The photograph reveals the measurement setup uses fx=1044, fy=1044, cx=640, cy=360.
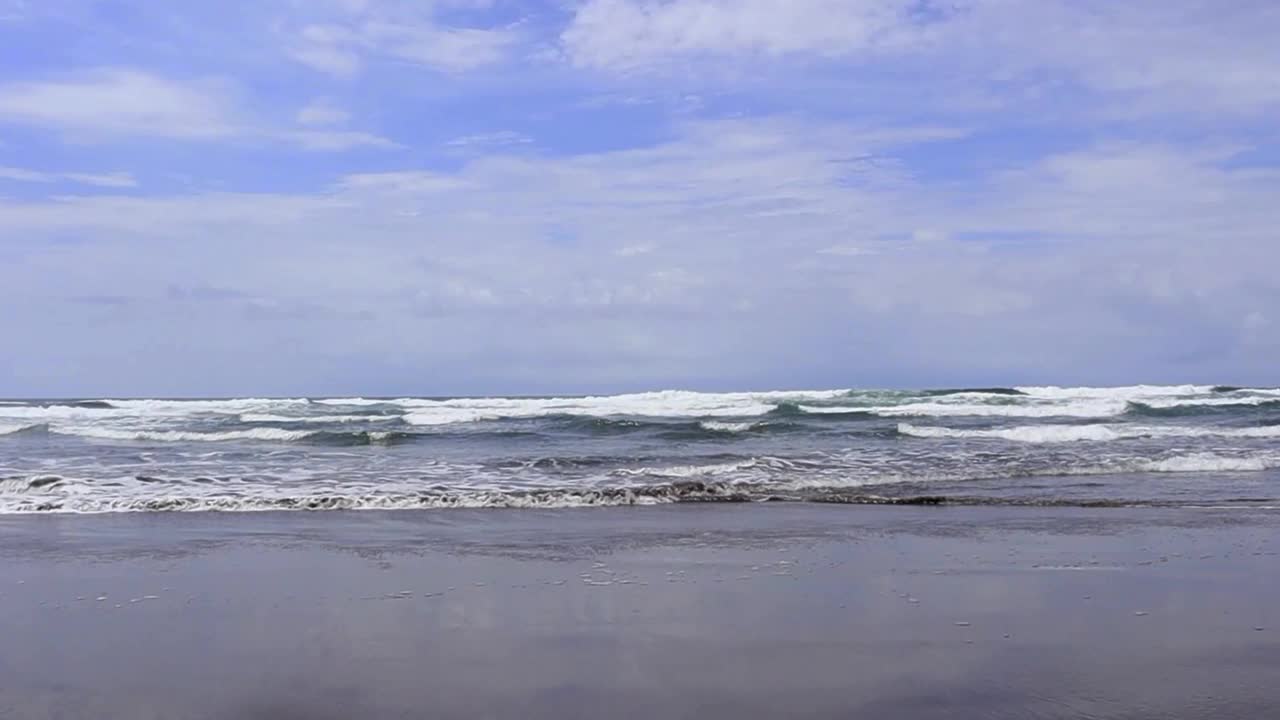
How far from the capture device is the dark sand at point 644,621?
4121mm

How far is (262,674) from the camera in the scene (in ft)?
14.6

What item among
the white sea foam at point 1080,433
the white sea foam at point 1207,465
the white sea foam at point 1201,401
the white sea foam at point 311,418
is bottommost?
the white sea foam at point 1207,465

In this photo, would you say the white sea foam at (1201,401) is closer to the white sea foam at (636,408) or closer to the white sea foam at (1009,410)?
the white sea foam at (1009,410)

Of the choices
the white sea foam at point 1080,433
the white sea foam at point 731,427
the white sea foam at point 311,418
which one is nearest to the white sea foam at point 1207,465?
the white sea foam at point 1080,433

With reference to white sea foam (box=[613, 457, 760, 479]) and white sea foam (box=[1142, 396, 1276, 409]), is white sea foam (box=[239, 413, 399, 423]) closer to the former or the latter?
white sea foam (box=[613, 457, 760, 479])

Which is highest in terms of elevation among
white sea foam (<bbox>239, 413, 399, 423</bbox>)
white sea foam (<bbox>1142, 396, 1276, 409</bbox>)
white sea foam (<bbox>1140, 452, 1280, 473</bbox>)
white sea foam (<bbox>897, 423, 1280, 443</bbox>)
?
white sea foam (<bbox>239, 413, 399, 423</bbox>)

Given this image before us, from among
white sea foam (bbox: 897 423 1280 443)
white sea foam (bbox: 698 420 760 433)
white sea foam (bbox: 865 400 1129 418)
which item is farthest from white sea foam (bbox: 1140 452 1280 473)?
white sea foam (bbox: 865 400 1129 418)

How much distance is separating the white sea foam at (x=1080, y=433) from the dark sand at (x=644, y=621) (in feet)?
34.9

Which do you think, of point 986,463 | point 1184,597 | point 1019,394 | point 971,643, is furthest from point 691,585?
point 1019,394

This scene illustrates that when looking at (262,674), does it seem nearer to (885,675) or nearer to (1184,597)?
(885,675)

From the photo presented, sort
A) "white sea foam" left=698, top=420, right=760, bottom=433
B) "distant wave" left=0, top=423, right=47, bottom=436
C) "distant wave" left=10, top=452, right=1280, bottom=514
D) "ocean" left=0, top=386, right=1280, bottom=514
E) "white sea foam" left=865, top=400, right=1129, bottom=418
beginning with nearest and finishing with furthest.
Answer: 1. "distant wave" left=10, top=452, right=1280, bottom=514
2. "ocean" left=0, top=386, right=1280, bottom=514
3. "white sea foam" left=698, top=420, right=760, bottom=433
4. "distant wave" left=0, top=423, right=47, bottom=436
5. "white sea foam" left=865, top=400, right=1129, bottom=418

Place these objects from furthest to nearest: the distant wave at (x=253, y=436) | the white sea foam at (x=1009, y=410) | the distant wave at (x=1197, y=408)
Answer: the distant wave at (x=1197, y=408) → the white sea foam at (x=1009, y=410) → the distant wave at (x=253, y=436)

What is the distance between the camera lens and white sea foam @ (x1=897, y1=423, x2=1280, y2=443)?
19.2 meters

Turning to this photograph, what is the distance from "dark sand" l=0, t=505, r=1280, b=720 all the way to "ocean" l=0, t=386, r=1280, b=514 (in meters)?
2.08
